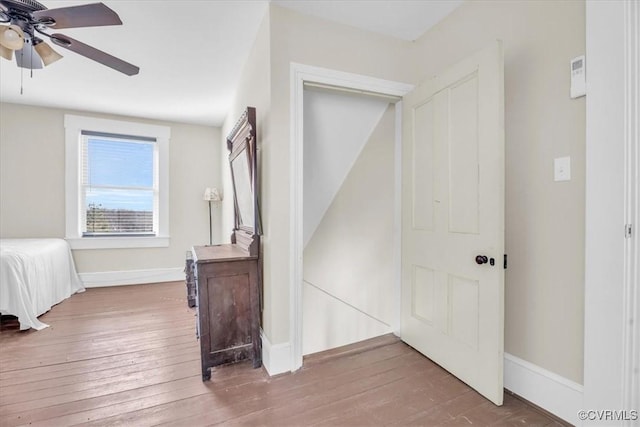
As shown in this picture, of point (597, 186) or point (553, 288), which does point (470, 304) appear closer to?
point (553, 288)

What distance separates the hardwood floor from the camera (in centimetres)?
153

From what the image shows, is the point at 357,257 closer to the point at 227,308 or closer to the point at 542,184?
the point at 227,308

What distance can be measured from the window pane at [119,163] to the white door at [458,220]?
4.01 m

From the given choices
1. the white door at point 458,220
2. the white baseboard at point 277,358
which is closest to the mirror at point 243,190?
the white baseboard at point 277,358

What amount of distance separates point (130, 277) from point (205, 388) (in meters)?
3.33

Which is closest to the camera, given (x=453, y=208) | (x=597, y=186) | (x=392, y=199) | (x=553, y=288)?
(x=597, y=186)

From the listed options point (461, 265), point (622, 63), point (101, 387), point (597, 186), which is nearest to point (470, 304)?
point (461, 265)

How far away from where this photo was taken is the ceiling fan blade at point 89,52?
1.71 meters

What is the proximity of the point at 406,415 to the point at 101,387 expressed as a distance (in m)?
1.87

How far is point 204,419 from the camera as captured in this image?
5.01ft

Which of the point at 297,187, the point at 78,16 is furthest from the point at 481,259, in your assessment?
the point at 78,16

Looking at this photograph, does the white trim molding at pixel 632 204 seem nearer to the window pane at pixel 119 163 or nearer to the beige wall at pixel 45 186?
the beige wall at pixel 45 186

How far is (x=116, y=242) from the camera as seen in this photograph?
4.27 metres

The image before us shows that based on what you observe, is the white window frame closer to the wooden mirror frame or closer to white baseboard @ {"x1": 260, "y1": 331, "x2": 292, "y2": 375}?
the wooden mirror frame
